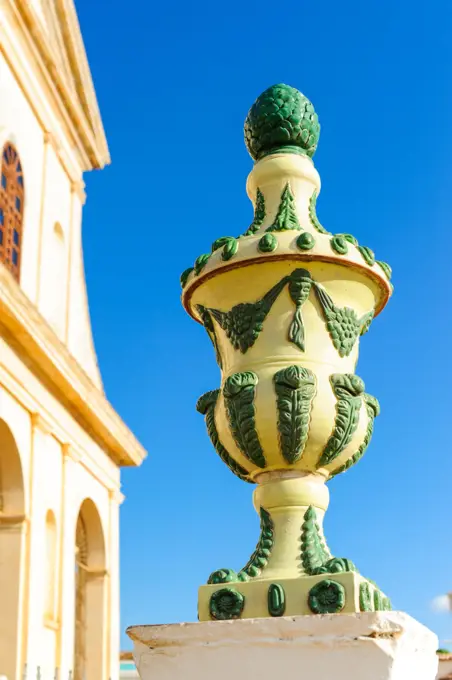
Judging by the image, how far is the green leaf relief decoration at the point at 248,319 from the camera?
3.32 metres

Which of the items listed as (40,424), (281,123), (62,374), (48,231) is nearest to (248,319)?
(281,123)

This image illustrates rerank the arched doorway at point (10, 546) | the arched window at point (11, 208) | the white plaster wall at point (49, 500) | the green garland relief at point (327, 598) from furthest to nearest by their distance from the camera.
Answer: the arched window at point (11, 208), the white plaster wall at point (49, 500), the arched doorway at point (10, 546), the green garland relief at point (327, 598)

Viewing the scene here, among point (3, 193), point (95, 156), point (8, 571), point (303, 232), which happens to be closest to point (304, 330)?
point (303, 232)

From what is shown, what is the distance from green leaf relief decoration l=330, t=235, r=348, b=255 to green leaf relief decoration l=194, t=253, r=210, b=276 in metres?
0.45

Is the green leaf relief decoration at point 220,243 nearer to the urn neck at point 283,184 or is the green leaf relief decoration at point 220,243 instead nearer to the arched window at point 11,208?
the urn neck at point 283,184

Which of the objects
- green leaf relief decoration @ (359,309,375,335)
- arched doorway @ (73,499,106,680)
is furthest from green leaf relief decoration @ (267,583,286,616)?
arched doorway @ (73,499,106,680)

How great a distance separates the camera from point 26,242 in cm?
1586

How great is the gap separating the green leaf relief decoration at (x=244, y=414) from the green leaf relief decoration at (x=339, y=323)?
336mm

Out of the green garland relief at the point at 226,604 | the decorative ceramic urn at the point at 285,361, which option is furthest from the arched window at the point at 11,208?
the green garland relief at the point at 226,604

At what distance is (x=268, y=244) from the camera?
10.7ft

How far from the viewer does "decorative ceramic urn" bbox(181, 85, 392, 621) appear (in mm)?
2980

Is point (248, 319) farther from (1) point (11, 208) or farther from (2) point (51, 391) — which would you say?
(1) point (11, 208)

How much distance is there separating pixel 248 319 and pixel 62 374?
38.7ft

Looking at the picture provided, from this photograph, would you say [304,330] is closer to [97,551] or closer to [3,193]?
[3,193]
